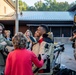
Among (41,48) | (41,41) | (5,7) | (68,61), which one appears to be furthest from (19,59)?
(5,7)

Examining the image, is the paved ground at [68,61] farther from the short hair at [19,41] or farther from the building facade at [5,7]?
the building facade at [5,7]

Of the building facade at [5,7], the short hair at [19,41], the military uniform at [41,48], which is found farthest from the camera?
the building facade at [5,7]

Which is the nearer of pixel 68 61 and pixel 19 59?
pixel 19 59

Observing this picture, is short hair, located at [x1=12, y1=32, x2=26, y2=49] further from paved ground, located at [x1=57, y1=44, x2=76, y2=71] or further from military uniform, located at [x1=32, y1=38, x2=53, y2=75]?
paved ground, located at [x1=57, y1=44, x2=76, y2=71]

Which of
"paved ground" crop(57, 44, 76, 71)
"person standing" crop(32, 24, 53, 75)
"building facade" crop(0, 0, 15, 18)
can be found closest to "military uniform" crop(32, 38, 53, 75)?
"person standing" crop(32, 24, 53, 75)

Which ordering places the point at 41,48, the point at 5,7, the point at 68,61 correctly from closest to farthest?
the point at 41,48, the point at 68,61, the point at 5,7

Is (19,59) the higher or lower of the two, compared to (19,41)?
lower

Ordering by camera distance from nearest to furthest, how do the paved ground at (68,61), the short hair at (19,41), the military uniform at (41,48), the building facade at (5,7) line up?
the short hair at (19,41) → the military uniform at (41,48) → the paved ground at (68,61) → the building facade at (5,7)

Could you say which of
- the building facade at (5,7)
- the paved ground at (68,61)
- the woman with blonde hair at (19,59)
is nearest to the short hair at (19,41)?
the woman with blonde hair at (19,59)

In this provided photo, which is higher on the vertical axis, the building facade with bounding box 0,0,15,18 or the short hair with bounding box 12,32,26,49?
the building facade with bounding box 0,0,15,18

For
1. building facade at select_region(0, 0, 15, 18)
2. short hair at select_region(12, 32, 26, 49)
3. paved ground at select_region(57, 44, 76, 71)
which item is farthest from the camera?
building facade at select_region(0, 0, 15, 18)

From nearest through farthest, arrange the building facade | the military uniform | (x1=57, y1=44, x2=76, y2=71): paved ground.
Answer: the military uniform → (x1=57, y1=44, x2=76, y2=71): paved ground → the building facade

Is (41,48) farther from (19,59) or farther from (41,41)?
(19,59)

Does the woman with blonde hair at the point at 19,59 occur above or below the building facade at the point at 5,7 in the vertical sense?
below
